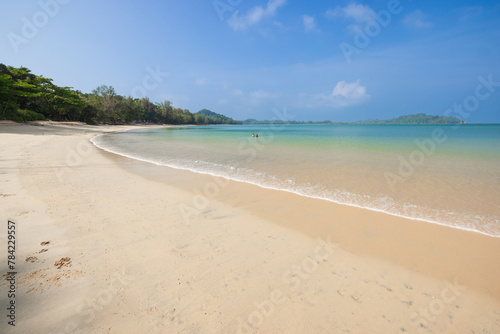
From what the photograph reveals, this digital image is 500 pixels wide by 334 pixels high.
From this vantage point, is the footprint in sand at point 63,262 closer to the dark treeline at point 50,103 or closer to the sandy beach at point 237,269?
the sandy beach at point 237,269

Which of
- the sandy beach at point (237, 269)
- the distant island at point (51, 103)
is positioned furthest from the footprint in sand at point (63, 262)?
the distant island at point (51, 103)

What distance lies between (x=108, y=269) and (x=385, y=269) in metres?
4.67

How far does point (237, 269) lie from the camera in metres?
3.30

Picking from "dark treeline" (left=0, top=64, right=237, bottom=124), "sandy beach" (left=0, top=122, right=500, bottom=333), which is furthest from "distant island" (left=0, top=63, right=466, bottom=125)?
"sandy beach" (left=0, top=122, right=500, bottom=333)

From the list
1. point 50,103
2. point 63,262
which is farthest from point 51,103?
point 63,262

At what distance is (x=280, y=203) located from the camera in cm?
626

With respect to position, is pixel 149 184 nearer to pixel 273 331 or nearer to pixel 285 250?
pixel 285 250

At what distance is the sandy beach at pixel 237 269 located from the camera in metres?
2.42

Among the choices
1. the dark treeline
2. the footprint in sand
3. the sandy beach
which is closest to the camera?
the sandy beach

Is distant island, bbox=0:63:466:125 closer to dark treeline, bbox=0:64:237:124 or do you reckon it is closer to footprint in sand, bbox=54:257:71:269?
dark treeline, bbox=0:64:237:124

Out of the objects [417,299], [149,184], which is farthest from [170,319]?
[149,184]

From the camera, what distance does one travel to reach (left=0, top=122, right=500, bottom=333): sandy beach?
2418 millimetres


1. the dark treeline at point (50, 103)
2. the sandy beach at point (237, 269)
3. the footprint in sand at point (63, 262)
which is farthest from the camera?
the dark treeline at point (50, 103)

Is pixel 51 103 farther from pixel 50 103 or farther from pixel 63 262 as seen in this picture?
pixel 63 262
